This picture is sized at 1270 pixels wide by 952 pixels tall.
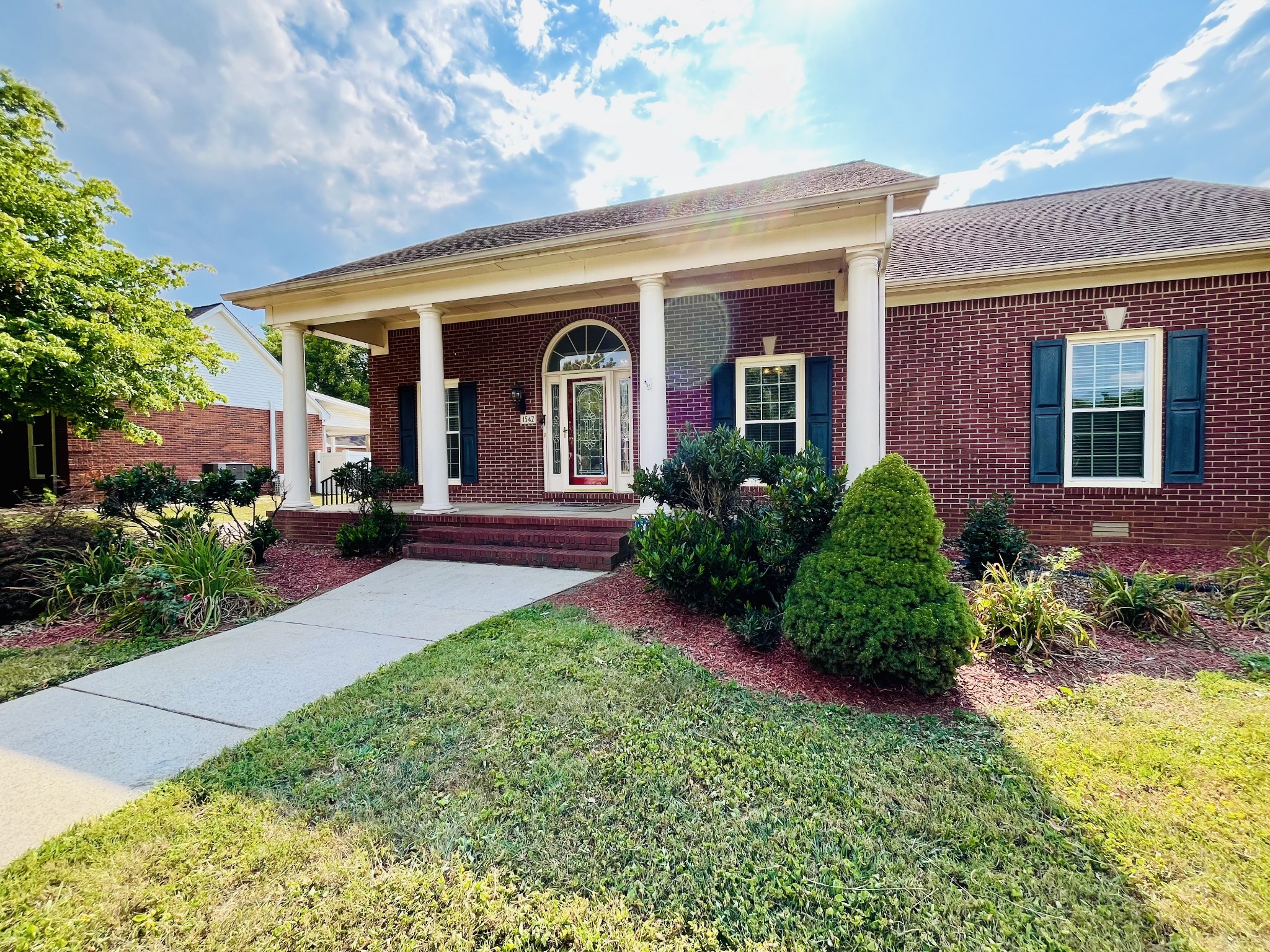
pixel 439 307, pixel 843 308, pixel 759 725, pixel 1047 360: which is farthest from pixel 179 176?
pixel 1047 360

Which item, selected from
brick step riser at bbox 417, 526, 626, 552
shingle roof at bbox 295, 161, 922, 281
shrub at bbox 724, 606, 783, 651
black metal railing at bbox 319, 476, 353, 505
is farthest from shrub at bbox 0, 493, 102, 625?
shrub at bbox 724, 606, 783, 651

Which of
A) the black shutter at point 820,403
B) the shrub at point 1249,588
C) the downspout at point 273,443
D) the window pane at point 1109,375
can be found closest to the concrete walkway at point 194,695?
the black shutter at point 820,403

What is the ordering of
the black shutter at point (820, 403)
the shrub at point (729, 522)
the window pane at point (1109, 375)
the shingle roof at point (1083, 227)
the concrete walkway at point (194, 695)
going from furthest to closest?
the black shutter at point (820, 403), the window pane at point (1109, 375), the shingle roof at point (1083, 227), the shrub at point (729, 522), the concrete walkway at point (194, 695)

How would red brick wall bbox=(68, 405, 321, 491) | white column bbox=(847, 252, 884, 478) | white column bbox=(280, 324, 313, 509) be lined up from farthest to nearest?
red brick wall bbox=(68, 405, 321, 491), white column bbox=(280, 324, 313, 509), white column bbox=(847, 252, 884, 478)

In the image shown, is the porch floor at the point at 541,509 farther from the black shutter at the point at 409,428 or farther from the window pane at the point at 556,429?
the black shutter at the point at 409,428

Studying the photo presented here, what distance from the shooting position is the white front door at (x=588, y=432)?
9.04 meters

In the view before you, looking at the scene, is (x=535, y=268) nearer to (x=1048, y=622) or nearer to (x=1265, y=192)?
(x=1048, y=622)

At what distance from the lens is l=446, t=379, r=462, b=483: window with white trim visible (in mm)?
10031

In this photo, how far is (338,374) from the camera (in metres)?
34.6

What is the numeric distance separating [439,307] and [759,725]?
6.92 m

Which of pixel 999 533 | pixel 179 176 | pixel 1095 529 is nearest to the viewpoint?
pixel 999 533

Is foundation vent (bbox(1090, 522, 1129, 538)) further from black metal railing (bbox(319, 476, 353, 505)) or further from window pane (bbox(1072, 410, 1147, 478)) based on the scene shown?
black metal railing (bbox(319, 476, 353, 505))

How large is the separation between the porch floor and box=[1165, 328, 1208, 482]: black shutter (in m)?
6.73

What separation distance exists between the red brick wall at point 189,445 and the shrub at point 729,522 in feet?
49.2
